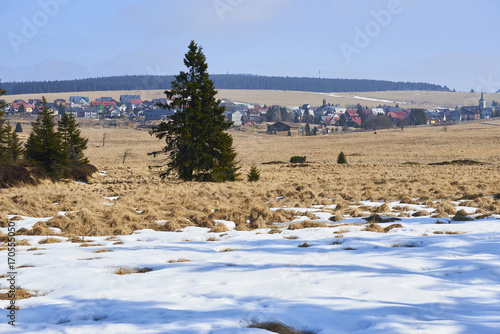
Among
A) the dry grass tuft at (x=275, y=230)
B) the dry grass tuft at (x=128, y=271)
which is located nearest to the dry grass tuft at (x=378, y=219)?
the dry grass tuft at (x=275, y=230)

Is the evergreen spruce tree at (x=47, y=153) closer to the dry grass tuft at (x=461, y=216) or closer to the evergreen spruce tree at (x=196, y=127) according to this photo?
the evergreen spruce tree at (x=196, y=127)

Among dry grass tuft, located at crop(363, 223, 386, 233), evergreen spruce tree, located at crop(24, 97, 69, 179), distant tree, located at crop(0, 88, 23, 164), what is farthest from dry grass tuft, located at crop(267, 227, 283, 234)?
distant tree, located at crop(0, 88, 23, 164)

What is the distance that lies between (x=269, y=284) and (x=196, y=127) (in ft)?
70.7

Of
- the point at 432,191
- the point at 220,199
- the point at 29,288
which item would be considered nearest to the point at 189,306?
the point at 29,288

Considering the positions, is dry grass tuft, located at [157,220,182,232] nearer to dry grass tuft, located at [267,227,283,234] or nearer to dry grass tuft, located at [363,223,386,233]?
dry grass tuft, located at [267,227,283,234]

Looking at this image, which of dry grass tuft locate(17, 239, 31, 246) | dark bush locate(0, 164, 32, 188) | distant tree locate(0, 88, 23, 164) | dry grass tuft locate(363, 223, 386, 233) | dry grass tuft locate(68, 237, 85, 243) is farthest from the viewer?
distant tree locate(0, 88, 23, 164)

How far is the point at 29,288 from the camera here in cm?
677

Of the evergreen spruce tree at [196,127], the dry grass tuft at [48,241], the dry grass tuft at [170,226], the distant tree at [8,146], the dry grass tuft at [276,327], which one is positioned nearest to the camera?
the dry grass tuft at [276,327]

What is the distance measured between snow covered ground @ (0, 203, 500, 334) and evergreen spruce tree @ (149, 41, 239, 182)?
678 inches

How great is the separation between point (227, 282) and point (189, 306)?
1146 millimetres

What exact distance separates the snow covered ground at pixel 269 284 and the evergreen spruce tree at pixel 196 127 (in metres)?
17.2

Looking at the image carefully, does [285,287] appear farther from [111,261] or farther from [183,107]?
[183,107]

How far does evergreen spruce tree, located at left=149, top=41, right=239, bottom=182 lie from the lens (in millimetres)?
27359

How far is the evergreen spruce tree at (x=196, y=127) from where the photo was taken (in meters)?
27.4
